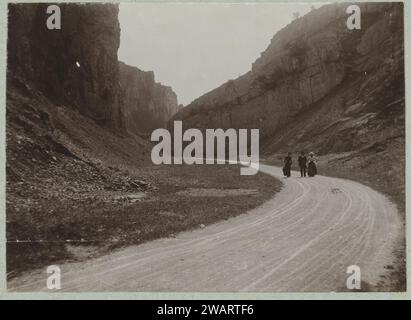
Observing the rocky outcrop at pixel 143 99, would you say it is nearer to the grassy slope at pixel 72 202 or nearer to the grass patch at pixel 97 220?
the grassy slope at pixel 72 202

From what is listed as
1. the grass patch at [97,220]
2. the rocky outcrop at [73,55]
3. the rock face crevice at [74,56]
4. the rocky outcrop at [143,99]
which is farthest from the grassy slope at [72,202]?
the rocky outcrop at [143,99]

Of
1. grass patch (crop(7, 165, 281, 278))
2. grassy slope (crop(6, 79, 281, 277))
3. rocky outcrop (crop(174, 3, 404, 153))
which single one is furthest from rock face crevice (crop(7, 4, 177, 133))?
rocky outcrop (crop(174, 3, 404, 153))

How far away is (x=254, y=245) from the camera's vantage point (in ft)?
32.0

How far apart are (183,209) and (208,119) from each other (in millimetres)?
70687

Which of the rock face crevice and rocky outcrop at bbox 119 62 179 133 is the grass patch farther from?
rocky outcrop at bbox 119 62 179 133

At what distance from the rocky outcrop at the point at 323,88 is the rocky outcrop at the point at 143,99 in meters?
52.2

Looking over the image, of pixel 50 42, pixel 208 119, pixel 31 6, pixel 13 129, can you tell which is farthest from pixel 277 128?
pixel 13 129

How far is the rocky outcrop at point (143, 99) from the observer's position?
133000 mm

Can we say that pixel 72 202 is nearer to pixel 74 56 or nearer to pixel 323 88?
pixel 74 56

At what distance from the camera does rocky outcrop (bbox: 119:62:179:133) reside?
436 feet

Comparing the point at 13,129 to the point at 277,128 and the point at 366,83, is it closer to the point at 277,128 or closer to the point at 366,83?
the point at 366,83

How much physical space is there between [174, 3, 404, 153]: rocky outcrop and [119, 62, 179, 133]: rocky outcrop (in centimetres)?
5217

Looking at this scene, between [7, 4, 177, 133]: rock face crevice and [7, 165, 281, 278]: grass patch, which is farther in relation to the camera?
[7, 4, 177, 133]: rock face crevice

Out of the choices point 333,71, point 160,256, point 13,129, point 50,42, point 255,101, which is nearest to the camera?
point 160,256
